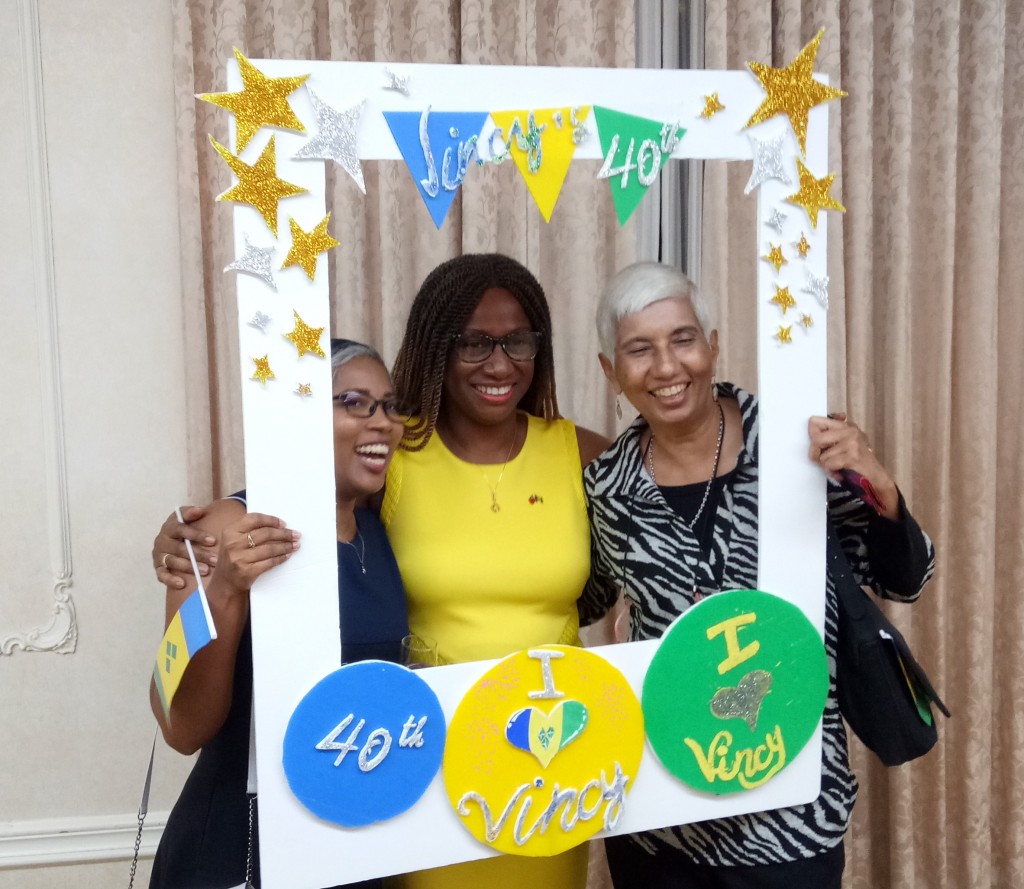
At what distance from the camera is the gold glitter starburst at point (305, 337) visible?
1.01 metres

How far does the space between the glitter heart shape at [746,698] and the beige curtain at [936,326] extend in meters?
0.94

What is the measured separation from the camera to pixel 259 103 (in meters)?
0.98

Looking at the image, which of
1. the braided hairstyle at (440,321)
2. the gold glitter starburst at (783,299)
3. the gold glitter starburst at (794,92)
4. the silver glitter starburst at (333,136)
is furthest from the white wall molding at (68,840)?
the gold glitter starburst at (794,92)

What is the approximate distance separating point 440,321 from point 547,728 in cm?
60

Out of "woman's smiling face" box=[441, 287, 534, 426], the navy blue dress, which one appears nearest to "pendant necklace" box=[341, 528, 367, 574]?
the navy blue dress

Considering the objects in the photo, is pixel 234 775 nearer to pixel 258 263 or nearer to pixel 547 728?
pixel 547 728

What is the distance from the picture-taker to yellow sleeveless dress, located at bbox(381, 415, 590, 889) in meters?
1.28

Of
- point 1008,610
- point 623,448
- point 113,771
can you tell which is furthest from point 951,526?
point 113,771

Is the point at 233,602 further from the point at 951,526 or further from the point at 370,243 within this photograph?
the point at 951,526

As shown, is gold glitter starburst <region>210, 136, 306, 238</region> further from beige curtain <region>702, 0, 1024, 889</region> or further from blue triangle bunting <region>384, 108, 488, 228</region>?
beige curtain <region>702, 0, 1024, 889</region>

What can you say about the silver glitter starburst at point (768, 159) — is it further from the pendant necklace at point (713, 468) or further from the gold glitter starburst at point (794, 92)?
the pendant necklace at point (713, 468)

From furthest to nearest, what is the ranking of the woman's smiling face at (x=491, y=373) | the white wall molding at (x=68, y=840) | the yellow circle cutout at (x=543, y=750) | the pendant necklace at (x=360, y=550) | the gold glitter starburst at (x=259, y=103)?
the white wall molding at (x=68, y=840) < the woman's smiling face at (x=491, y=373) < the pendant necklace at (x=360, y=550) < the yellow circle cutout at (x=543, y=750) < the gold glitter starburst at (x=259, y=103)

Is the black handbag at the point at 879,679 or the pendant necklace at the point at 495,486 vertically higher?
the pendant necklace at the point at 495,486

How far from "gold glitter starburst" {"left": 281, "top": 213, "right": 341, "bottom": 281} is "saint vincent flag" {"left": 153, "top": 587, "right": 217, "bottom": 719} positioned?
1.23 feet
